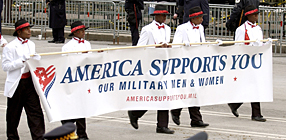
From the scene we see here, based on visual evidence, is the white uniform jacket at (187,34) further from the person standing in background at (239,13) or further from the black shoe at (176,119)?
the person standing in background at (239,13)

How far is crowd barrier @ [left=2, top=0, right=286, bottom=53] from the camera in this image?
17.5m

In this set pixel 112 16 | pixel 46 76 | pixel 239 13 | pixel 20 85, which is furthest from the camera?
pixel 112 16

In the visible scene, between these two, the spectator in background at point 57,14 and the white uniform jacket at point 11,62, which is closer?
the white uniform jacket at point 11,62

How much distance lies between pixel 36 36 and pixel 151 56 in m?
13.2

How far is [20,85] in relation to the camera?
7309 mm

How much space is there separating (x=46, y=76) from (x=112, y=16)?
12.1 m

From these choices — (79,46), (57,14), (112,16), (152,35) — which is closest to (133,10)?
(57,14)

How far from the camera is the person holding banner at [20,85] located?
725cm

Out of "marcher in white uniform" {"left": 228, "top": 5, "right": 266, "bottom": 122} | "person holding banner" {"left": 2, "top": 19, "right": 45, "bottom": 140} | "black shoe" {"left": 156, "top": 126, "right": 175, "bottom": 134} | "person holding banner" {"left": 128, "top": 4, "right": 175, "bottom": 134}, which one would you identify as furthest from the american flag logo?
"marcher in white uniform" {"left": 228, "top": 5, "right": 266, "bottom": 122}

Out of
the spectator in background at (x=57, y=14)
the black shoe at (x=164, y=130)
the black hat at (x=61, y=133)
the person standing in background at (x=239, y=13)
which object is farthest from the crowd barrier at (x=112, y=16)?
the black hat at (x=61, y=133)

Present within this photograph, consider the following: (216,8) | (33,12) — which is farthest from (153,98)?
(33,12)

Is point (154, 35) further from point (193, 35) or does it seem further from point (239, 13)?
point (239, 13)

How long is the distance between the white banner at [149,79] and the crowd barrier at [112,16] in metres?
8.30

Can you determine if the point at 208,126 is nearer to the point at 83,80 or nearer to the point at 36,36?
the point at 83,80
